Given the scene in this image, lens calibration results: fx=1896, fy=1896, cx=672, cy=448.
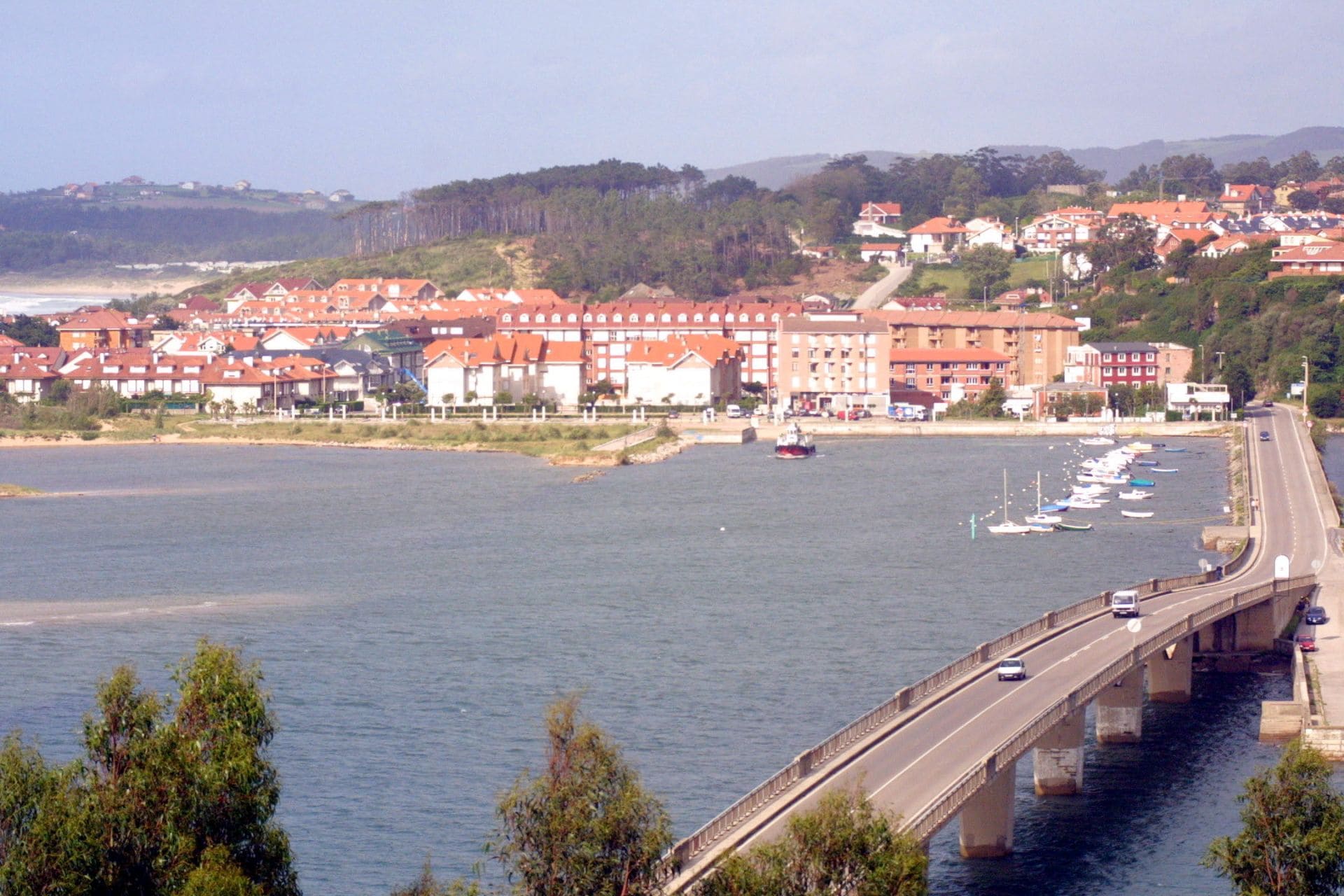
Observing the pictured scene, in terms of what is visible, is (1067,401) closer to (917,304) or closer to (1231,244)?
(917,304)

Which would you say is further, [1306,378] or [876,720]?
[1306,378]

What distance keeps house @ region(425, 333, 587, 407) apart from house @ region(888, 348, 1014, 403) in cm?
711

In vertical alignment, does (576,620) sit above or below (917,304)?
below

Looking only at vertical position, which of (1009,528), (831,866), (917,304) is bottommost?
(1009,528)

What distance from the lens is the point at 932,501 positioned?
88.3 ft

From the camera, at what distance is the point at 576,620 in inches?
711

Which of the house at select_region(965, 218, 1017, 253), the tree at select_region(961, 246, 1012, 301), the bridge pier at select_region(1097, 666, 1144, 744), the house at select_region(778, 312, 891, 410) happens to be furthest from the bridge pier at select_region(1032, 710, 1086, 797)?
the house at select_region(965, 218, 1017, 253)

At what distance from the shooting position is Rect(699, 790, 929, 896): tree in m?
7.71

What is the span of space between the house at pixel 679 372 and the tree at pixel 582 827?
32464 millimetres

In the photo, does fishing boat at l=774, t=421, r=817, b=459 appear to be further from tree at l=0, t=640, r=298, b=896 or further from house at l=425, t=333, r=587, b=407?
tree at l=0, t=640, r=298, b=896

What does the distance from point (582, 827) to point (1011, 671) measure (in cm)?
605

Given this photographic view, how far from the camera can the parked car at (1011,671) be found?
13.1 meters

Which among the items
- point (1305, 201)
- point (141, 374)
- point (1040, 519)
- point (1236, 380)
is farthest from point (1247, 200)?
point (1040, 519)

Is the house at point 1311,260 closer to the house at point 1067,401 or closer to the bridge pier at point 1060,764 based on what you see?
the house at point 1067,401
